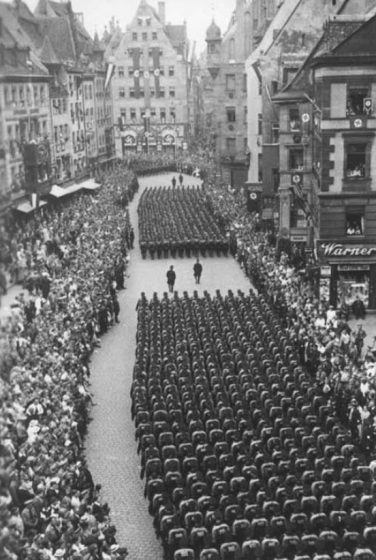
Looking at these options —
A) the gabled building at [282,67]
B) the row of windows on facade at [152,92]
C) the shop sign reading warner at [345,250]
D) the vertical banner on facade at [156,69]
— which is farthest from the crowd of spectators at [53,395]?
the vertical banner on facade at [156,69]

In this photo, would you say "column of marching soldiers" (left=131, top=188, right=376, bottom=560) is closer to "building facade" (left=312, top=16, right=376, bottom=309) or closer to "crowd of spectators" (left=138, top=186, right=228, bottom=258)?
"building facade" (left=312, top=16, right=376, bottom=309)

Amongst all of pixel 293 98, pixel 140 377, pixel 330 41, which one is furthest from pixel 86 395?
pixel 293 98

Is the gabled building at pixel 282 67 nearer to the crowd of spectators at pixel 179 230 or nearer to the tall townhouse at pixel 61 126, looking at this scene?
the crowd of spectators at pixel 179 230

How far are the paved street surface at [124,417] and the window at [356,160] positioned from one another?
1034cm

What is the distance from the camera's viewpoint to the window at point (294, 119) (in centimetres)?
4831

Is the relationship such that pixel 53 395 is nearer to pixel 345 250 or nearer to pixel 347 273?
pixel 345 250

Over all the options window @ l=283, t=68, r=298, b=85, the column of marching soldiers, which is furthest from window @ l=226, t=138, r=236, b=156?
the column of marching soldiers

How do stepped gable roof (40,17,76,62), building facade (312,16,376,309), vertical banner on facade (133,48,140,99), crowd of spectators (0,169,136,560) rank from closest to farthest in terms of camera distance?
crowd of spectators (0,169,136,560) < building facade (312,16,376,309) < stepped gable roof (40,17,76,62) < vertical banner on facade (133,48,140,99)

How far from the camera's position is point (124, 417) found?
27109 mm

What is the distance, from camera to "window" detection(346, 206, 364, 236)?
37.2m

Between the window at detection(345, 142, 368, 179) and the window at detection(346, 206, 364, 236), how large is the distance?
62.2 inches

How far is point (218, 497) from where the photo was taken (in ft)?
63.0

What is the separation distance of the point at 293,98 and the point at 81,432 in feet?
94.5

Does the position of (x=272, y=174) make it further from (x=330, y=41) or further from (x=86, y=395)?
(x=86, y=395)
